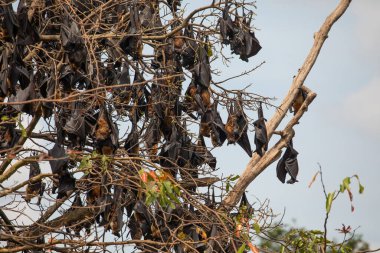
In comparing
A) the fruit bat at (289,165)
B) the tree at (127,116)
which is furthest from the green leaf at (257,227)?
the fruit bat at (289,165)

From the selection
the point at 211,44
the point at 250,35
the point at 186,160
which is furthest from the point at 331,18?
the point at 186,160

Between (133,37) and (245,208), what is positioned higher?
(133,37)

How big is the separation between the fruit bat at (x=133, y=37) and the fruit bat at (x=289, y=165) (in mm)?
2438

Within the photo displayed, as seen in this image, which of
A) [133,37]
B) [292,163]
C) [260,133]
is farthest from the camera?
[292,163]

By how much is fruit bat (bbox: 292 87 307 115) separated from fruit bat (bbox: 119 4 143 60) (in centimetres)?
222

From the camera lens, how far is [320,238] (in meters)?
7.24

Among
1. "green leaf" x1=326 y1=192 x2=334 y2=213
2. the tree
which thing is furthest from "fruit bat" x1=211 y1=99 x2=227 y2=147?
"green leaf" x1=326 y1=192 x2=334 y2=213

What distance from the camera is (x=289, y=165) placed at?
9359 mm

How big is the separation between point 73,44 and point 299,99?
3153 mm

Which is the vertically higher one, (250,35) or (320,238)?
(250,35)

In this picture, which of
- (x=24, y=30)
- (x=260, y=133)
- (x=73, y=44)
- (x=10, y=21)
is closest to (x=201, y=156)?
(x=260, y=133)

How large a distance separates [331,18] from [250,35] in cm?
102

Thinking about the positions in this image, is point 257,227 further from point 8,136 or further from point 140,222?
point 8,136

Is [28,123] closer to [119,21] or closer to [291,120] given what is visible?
[119,21]
